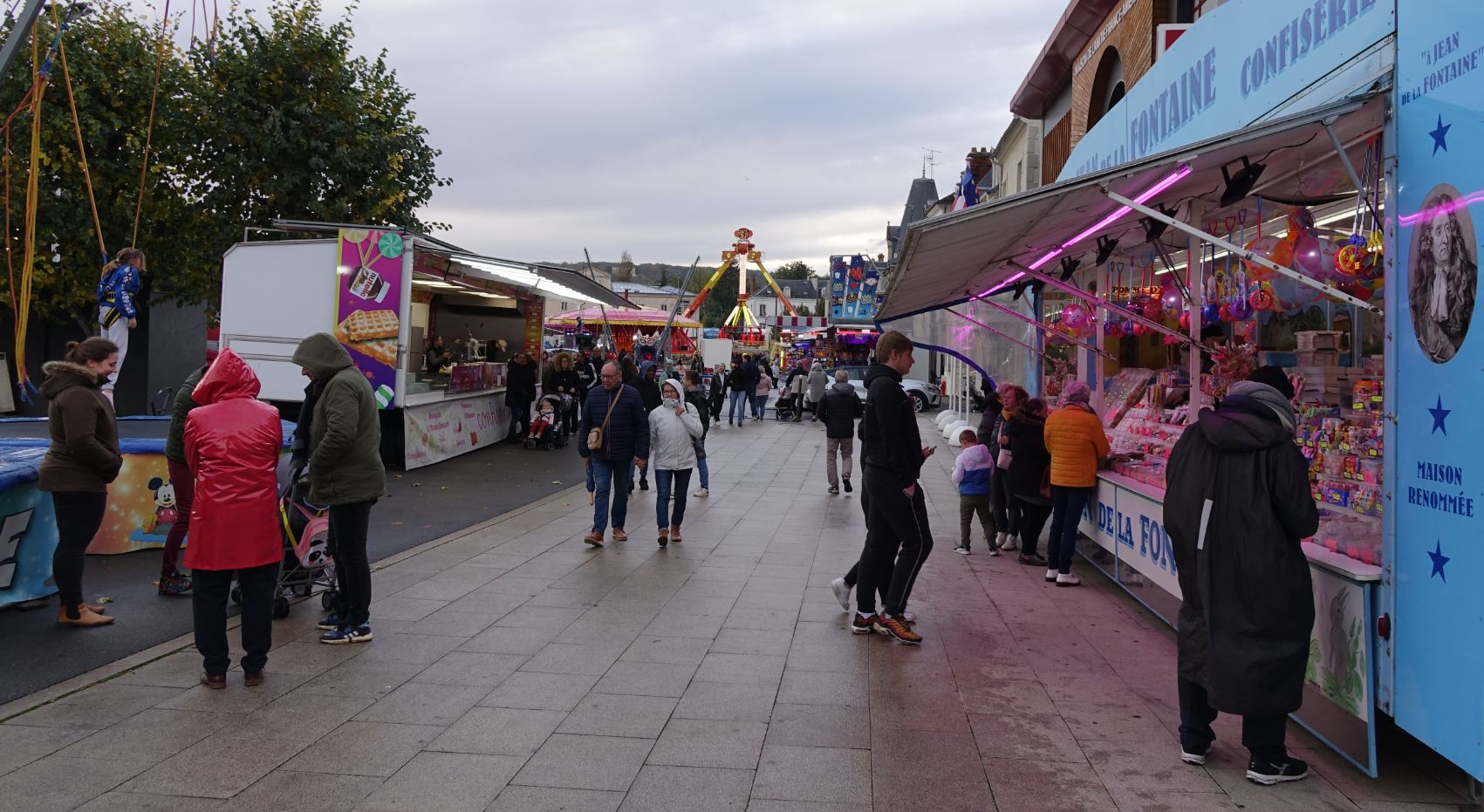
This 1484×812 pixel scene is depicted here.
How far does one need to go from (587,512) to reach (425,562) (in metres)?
3.12

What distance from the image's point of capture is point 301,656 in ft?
18.2

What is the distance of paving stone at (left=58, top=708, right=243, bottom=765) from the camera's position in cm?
411

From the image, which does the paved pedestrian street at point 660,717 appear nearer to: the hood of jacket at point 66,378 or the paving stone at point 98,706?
the paving stone at point 98,706

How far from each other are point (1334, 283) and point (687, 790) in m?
3.65

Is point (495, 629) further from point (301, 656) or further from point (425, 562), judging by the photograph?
point (425, 562)

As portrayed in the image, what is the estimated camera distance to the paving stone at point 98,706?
4461mm

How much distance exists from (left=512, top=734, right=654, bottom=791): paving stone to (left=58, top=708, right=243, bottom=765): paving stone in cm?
145

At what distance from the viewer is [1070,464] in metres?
7.93

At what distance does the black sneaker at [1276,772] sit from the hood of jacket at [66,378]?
6051 mm

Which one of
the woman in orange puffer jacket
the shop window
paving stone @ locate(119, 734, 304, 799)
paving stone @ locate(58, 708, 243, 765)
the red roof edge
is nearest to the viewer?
paving stone @ locate(119, 734, 304, 799)

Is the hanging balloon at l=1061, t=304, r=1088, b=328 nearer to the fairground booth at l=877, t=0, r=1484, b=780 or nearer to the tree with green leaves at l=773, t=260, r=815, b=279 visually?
the fairground booth at l=877, t=0, r=1484, b=780

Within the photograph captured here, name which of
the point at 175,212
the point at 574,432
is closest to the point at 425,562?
the point at 574,432

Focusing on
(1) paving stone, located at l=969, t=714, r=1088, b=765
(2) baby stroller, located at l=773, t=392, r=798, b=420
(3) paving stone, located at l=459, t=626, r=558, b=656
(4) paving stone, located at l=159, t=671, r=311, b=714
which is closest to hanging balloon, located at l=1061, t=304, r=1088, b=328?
(1) paving stone, located at l=969, t=714, r=1088, b=765

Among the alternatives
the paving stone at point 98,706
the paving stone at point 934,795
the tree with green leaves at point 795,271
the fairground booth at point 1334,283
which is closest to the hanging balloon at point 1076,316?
the fairground booth at point 1334,283
